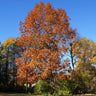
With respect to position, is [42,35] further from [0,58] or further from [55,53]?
[0,58]

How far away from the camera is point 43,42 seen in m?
10.7

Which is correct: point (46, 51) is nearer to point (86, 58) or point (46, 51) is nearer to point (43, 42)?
point (43, 42)

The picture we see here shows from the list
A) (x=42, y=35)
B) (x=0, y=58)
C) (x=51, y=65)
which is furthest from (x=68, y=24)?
(x=0, y=58)

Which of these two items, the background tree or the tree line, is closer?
the tree line

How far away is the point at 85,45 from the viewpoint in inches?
837

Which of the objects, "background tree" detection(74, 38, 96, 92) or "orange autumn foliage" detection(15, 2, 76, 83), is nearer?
"orange autumn foliage" detection(15, 2, 76, 83)

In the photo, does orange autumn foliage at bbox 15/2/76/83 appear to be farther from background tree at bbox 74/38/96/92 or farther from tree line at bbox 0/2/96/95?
background tree at bbox 74/38/96/92

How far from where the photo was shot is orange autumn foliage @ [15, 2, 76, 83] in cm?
947

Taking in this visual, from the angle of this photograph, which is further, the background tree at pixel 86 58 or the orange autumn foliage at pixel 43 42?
the background tree at pixel 86 58

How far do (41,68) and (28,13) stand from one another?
5020 millimetres

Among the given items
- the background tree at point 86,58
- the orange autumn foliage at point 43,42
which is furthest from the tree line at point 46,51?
the background tree at point 86,58

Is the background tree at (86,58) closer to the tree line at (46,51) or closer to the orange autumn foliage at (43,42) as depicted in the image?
the tree line at (46,51)

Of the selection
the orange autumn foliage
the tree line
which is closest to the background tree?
the tree line

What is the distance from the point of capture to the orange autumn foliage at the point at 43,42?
9.47 m
